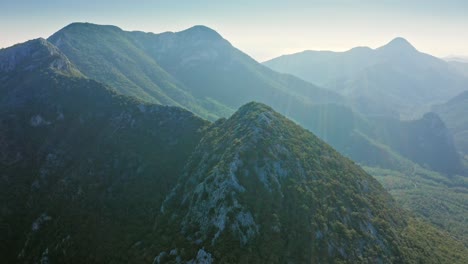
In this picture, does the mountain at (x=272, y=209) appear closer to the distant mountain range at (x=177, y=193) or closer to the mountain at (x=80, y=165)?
the distant mountain range at (x=177, y=193)

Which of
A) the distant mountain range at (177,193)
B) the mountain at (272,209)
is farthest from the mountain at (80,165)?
the mountain at (272,209)

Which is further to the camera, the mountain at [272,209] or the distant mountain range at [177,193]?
the distant mountain range at [177,193]

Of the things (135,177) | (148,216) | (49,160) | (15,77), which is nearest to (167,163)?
(135,177)

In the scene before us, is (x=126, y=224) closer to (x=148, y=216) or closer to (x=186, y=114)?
(x=148, y=216)

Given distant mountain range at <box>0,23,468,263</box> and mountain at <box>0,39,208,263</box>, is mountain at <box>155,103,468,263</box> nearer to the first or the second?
distant mountain range at <box>0,23,468,263</box>

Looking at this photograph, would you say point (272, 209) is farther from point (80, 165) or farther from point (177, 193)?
point (80, 165)

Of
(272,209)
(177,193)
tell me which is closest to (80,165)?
(177,193)
